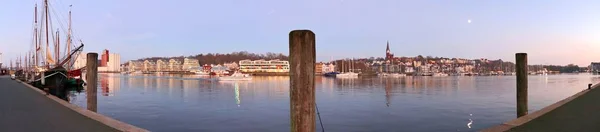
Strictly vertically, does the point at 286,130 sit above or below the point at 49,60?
below

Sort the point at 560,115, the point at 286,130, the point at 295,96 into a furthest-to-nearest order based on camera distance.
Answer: the point at 286,130
the point at 560,115
the point at 295,96

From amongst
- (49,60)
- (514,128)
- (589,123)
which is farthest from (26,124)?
(49,60)

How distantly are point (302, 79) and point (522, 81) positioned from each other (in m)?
9.44

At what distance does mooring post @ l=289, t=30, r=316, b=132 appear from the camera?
5297mm

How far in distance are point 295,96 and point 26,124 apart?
272 inches

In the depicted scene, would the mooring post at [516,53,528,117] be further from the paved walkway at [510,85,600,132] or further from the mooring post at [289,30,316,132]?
the mooring post at [289,30,316,132]

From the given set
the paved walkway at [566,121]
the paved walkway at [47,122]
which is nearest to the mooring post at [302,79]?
the paved walkway at [47,122]

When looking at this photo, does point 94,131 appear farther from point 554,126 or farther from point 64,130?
point 554,126

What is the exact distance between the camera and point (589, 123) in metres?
8.16

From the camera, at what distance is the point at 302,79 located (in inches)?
212

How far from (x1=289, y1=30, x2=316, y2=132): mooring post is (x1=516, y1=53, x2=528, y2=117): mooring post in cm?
907

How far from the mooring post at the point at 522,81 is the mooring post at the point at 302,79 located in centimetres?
907

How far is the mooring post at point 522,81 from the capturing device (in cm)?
1180

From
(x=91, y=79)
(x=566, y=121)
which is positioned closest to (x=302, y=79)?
(x=566, y=121)
